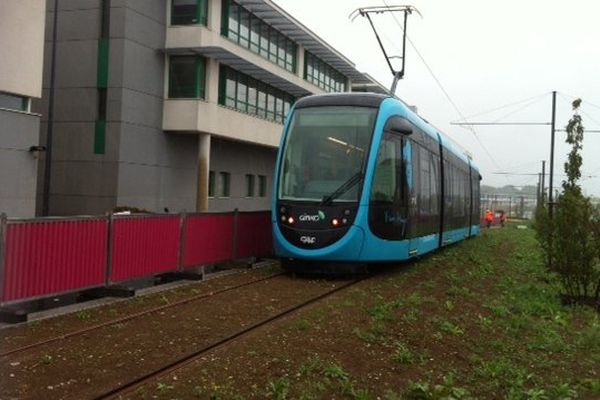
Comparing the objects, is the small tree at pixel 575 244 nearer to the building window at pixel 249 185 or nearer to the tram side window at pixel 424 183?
the tram side window at pixel 424 183

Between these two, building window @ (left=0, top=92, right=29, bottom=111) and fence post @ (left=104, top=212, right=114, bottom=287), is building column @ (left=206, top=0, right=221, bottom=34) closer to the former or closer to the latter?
building window @ (left=0, top=92, right=29, bottom=111)

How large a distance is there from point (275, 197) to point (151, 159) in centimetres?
1710

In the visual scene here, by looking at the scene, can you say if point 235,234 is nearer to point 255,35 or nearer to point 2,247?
point 2,247

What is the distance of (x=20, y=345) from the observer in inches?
267

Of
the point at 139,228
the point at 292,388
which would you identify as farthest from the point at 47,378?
the point at 139,228

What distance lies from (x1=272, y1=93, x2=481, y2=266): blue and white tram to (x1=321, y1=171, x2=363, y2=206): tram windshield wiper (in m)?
0.02

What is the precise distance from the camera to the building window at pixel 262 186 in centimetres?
3919

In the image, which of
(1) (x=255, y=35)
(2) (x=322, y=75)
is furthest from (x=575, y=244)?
(2) (x=322, y=75)

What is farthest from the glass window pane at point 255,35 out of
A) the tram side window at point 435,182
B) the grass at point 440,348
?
the grass at point 440,348

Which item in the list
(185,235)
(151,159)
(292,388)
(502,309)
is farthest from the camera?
(151,159)

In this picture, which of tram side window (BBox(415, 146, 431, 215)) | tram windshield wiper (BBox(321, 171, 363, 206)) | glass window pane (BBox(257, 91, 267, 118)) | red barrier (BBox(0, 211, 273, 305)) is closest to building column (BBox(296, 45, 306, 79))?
glass window pane (BBox(257, 91, 267, 118))

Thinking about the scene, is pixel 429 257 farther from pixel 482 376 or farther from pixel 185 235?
pixel 482 376

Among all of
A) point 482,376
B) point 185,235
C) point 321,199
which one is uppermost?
point 321,199

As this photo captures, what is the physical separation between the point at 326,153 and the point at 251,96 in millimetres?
22614
